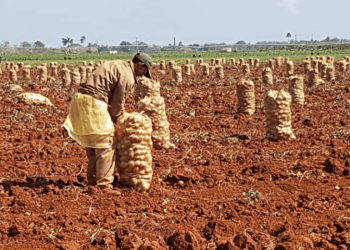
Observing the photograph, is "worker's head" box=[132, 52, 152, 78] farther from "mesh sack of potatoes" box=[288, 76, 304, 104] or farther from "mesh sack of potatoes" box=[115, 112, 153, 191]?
"mesh sack of potatoes" box=[288, 76, 304, 104]

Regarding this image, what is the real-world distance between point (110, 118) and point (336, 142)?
4.19 m

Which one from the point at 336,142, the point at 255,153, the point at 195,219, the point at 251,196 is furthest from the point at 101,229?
the point at 336,142

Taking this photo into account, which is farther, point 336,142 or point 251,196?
point 336,142

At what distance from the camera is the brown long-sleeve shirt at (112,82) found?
6.04 meters

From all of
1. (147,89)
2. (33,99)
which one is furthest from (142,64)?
(33,99)

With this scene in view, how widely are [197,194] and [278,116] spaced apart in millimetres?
3420

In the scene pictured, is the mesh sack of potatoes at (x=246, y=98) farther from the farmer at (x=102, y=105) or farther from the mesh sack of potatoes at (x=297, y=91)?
the farmer at (x=102, y=105)

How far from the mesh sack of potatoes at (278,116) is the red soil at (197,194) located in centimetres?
21

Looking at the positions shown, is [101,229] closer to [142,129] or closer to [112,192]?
[112,192]

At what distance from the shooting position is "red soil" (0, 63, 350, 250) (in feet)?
15.6

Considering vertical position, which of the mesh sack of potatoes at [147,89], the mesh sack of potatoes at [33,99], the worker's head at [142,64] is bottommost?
the mesh sack of potatoes at [33,99]

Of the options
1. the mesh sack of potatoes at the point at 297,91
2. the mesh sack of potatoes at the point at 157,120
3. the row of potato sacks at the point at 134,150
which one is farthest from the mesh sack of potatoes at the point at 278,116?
the mesh sack of potatoes at the point at 297,91

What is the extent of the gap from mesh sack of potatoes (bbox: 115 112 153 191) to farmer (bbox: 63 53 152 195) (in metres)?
0.12

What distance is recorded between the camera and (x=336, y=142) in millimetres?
8781
